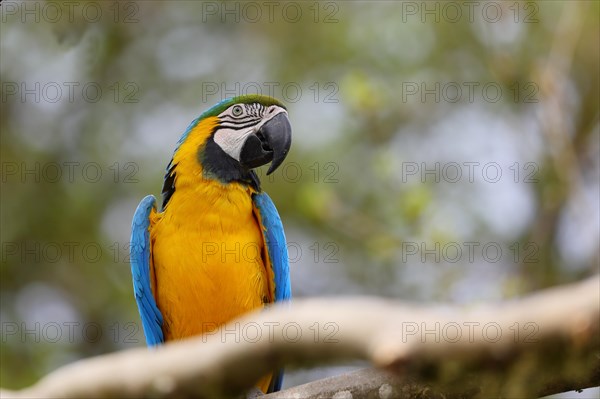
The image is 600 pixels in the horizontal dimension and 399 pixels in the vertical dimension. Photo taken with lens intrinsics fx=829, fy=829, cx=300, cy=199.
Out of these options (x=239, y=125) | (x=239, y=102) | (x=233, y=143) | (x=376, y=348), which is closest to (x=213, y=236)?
(x=233, y=143)

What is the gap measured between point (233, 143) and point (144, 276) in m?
0.89

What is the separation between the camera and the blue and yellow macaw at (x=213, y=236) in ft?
14.5

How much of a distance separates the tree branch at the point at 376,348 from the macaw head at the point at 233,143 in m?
2.67

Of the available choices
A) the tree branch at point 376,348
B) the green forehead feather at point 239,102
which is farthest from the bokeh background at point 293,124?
the tree branch at point 376,348

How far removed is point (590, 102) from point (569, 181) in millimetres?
2515

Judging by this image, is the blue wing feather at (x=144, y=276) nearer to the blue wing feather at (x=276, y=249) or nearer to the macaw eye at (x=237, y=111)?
the blue wing feather at (x=276, y=249)

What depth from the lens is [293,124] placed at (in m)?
8.23

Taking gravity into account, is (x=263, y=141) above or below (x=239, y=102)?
below

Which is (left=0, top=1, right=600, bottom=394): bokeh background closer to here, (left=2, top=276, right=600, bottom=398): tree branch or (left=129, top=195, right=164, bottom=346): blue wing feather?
(left=129, top=195, right=164, bottom=346): blue wing feather

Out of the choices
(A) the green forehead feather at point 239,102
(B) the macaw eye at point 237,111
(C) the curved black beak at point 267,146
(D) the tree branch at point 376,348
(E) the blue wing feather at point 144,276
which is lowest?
(E) the blue wing feather at point 144,276

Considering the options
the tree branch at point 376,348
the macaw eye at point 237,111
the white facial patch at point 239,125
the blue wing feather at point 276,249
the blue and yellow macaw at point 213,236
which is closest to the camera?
the tree branch at point 376,348

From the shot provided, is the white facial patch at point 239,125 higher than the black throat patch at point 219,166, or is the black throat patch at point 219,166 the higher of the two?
the white facial patch at point 239,125

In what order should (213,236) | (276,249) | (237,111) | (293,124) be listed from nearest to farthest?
(213,236)
(276,249)
(237,111)
(293,124)

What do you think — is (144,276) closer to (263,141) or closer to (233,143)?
(233,143)
